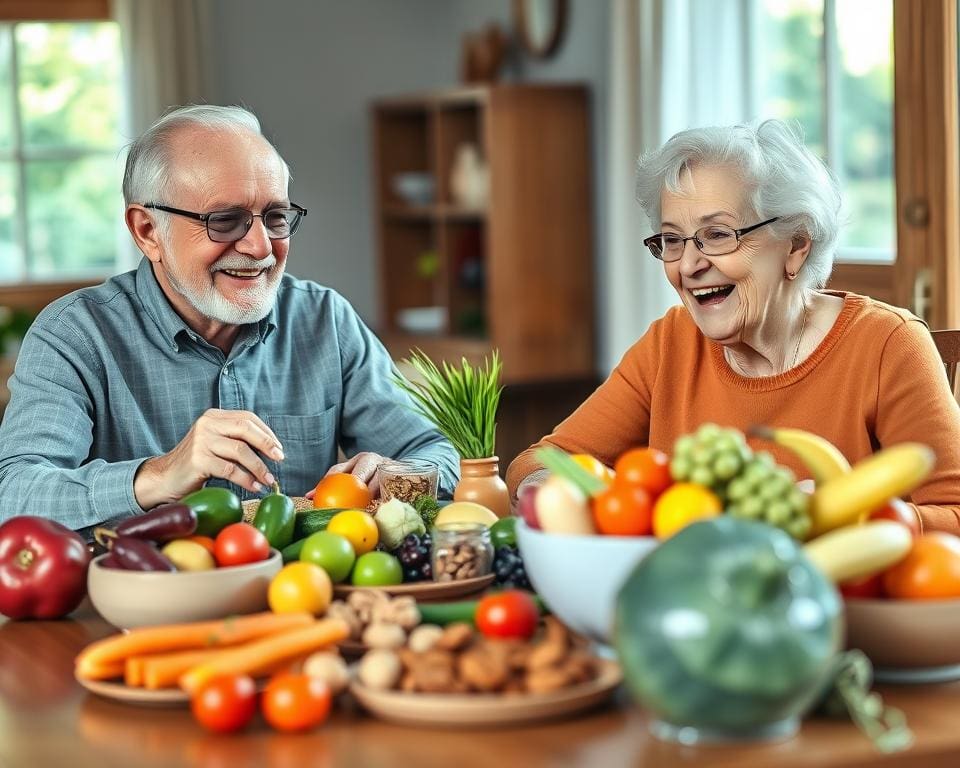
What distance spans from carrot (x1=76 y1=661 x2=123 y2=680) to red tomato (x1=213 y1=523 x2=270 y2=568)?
206mm

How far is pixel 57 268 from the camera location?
6191 mm

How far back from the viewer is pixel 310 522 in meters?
1.74

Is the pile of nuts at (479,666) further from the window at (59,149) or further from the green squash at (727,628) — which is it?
the window at (59,149)

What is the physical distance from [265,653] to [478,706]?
0.22m

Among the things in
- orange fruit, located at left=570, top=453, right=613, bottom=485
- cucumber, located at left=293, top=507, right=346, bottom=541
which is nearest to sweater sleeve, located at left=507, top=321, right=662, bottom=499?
cucumber, located at left=293, top=507, right=346, bottom=541

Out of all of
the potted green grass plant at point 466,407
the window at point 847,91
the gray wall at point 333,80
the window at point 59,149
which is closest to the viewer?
the potted green grass plant at point 466,407

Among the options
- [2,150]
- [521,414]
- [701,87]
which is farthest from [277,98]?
[701,87]

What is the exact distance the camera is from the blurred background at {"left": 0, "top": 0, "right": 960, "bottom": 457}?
4.09 meters

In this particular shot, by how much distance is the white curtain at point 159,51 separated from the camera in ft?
19.4

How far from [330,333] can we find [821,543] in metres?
1.61

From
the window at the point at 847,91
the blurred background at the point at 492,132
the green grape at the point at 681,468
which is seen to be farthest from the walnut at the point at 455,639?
the window at the point at 847,91

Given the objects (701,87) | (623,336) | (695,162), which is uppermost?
(701,87)

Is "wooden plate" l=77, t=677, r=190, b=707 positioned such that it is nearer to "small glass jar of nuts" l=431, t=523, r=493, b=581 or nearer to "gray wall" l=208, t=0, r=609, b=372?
"small glass jar of nuts" l=431, t=523, r=493, b=581

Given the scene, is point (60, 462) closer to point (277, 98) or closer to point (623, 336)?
point (623, 336)
